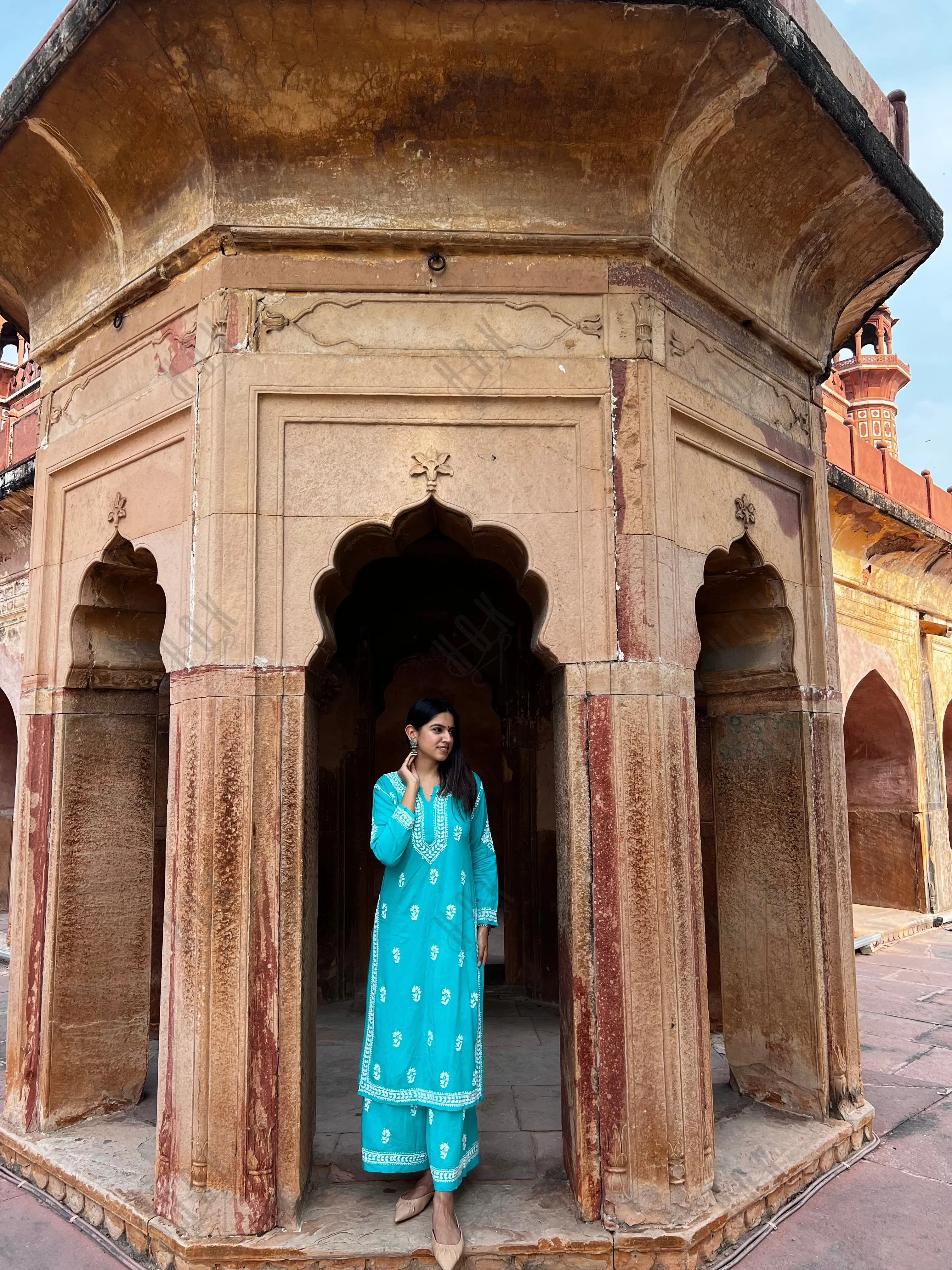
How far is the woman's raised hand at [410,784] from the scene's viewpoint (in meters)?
3.27

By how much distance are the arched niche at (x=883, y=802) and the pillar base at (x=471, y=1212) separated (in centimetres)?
681

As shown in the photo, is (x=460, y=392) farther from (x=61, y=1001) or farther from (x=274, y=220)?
(x=61, y=1001)

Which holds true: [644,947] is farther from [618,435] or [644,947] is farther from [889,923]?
[889,923]

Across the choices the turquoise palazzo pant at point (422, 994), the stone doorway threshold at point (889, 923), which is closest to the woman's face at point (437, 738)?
the turquoise palazzo pant at point (422, 994)

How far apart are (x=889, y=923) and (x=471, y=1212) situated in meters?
7.36

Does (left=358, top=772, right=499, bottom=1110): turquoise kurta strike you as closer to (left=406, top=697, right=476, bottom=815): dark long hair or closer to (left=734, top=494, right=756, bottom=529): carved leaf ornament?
(left=406, top=697, right=476, bottom=815): dark long hair

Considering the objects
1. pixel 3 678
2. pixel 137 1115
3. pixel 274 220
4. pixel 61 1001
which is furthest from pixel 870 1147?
pixel 3 678

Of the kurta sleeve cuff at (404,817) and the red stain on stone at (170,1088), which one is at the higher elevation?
the kurta sleeve cuff at (404,817)

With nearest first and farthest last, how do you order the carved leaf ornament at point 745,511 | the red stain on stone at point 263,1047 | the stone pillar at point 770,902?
the red stain on stone at point 263,1047
the carved leaf ornament at point 745,511
the stone pillar at point 770,902

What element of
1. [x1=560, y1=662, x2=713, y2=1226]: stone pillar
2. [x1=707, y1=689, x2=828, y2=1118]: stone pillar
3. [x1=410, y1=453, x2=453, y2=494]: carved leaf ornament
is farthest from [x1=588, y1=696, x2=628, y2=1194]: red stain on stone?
[x1=707, y1=689, x2=828, y2=1118]: stone pillar

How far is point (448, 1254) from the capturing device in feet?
9.39

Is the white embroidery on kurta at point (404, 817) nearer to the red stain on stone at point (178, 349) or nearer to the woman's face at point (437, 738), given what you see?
the woman's face at point (437, 738)

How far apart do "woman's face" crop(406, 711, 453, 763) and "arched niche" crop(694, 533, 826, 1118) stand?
150 centimetres

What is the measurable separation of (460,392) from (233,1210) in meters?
2.89
